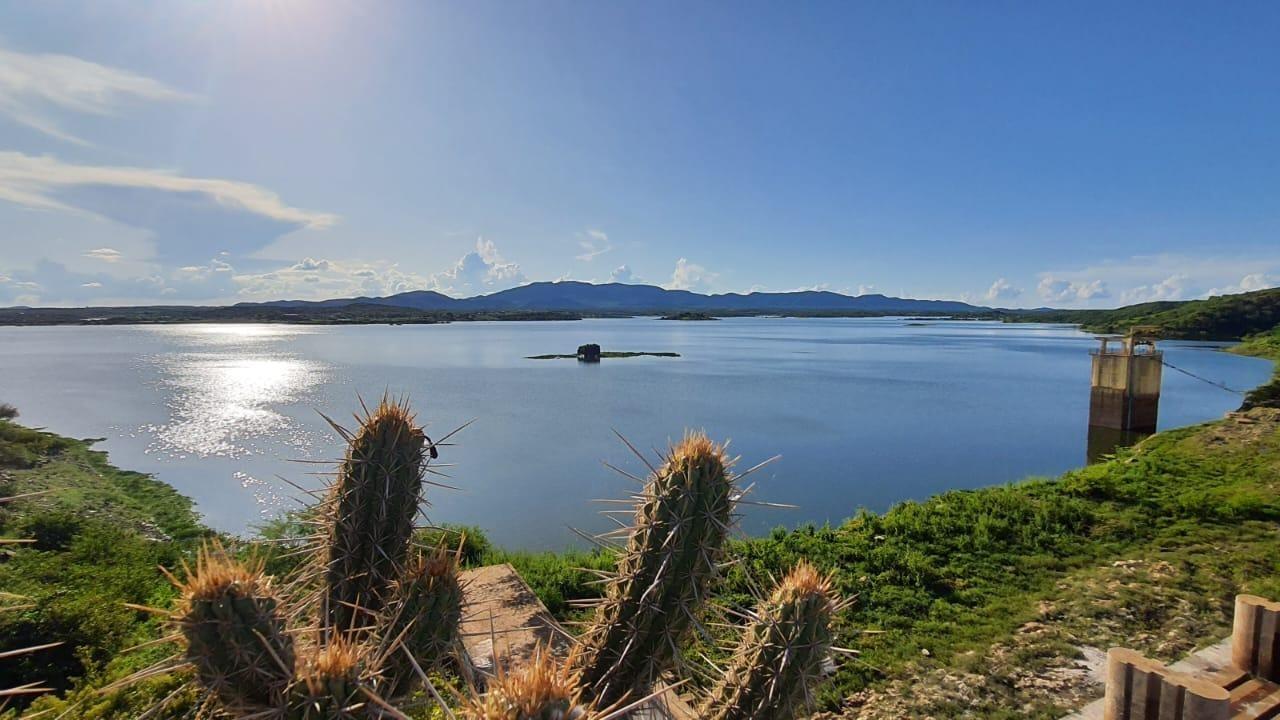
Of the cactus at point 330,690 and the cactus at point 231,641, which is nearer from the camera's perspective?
the cactus at point 330,690

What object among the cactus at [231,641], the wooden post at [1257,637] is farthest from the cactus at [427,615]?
the wooden post at [1257,637]

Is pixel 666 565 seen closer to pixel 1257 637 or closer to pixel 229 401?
pixel 1257 637

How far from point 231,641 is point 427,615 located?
812 millimetres

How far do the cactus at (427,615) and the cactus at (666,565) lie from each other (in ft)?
2.42

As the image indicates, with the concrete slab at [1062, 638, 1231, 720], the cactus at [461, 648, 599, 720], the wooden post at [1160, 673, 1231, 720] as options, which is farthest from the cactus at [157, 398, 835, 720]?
the concrete slab at [1062, 638, 1231, 720]

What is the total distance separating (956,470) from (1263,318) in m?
78.6

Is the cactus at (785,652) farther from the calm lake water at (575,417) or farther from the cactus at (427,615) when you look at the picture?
the cactus at (427,615)

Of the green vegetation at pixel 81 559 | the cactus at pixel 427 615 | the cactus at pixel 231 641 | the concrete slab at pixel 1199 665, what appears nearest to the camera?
the cactus at pixel 231 641

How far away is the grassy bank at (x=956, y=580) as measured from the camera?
529 cm

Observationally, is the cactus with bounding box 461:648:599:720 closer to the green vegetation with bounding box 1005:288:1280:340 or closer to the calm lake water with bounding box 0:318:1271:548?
the calm lake water with bounding box 0:318:1271:548

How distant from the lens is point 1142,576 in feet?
23.7

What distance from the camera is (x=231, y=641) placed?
6.51 feet

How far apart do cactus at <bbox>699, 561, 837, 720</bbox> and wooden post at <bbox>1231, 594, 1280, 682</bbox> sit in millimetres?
3710

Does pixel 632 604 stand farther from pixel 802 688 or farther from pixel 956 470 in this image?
pixel 956 470
